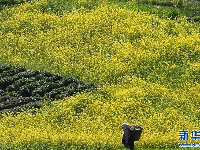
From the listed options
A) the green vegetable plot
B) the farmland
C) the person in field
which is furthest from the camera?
the green vegetable plot

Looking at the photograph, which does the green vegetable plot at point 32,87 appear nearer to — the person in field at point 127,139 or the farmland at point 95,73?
the farmland at point 95,73

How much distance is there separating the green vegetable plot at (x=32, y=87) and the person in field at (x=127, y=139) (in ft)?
23.0

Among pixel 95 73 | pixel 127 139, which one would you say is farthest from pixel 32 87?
pixel 127 139

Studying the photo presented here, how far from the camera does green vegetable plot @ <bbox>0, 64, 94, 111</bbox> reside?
2251 centimetres

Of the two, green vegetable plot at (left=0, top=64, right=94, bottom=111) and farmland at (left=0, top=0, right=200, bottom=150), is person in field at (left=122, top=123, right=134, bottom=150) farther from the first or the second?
green vegetable plot at (left=0, top=64, right=94, bottom=111)

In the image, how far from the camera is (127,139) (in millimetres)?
15555

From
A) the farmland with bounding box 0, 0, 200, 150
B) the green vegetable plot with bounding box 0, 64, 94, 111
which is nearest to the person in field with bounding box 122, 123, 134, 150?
the farmland with bounding box 0, 0, 200, 150

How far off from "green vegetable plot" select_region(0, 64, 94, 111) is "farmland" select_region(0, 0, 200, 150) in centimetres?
4

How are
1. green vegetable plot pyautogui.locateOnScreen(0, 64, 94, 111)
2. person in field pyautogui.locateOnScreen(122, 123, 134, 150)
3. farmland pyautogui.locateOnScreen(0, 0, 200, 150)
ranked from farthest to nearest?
green vegetable plot pyautogui.locateOnScreen(0, 64, 94, 111) < farmland pyautogui.locateOnScreen(0, 0, 200, 150) < person in field pyautogui.locateOnScreen(122, 123, 134, 150)

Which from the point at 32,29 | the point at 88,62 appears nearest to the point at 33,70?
the point at 88,62

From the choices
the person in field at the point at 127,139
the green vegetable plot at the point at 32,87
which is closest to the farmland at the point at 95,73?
the green vegetable plot at the point at 32,87

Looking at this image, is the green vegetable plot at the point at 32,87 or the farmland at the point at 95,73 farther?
the green vegetable plot at the point at 32,87

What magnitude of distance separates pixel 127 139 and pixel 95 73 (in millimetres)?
8840

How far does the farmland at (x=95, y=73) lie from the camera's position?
61.8 feet
